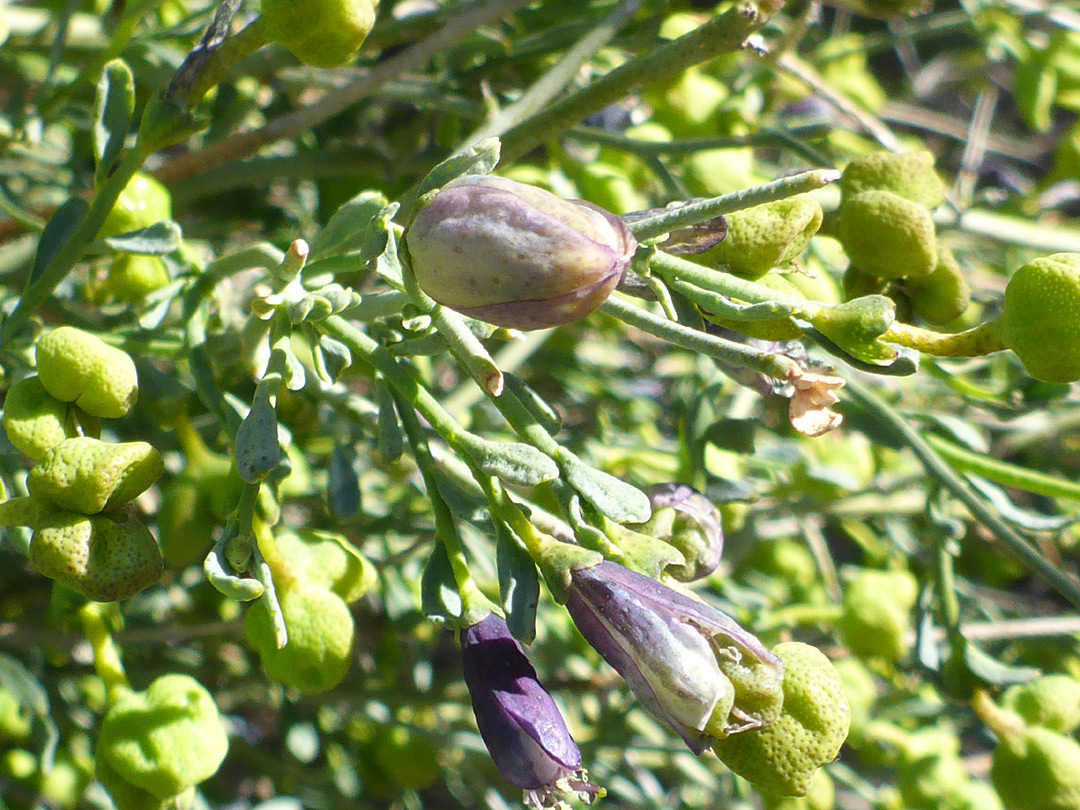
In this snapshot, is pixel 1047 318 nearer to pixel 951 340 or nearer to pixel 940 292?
pixel 951 340

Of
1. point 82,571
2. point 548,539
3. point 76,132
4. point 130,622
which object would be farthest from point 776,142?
point 130,622

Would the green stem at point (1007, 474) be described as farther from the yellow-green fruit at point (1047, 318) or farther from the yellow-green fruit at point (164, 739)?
the yellow-green fruit at point (164, 739)

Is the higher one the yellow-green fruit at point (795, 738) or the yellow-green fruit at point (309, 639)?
the yellow-green fruit at point (309, 639)

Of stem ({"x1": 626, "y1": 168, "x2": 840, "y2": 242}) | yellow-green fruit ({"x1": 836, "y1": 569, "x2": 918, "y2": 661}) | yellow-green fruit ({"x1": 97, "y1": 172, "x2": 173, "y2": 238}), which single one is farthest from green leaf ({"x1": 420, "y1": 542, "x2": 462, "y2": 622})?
yellow-green fruit ({"x1": 836, "y1": 569, "x2": 918, "y2": 661})

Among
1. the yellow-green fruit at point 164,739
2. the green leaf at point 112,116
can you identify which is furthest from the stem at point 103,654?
the green leaf at point 112,116

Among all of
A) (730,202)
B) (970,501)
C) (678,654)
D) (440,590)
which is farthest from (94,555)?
(970,501)

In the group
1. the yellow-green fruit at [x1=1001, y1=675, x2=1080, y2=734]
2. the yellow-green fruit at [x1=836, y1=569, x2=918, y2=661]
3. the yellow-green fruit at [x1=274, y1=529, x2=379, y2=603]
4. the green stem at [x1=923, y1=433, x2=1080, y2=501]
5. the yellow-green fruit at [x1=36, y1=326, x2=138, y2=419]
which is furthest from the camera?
the yellow-green fruit at [x1=836, y1=569, x2=918, y2=661]

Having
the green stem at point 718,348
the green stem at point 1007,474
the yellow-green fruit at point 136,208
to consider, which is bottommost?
the green stem at point 1007,474

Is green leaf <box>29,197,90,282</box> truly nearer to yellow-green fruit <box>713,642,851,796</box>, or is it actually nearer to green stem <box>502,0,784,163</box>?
green stem <box>502,0,784,163</box>

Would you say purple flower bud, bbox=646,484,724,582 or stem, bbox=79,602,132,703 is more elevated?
purple flower bud, bbox=646,484,724,582
